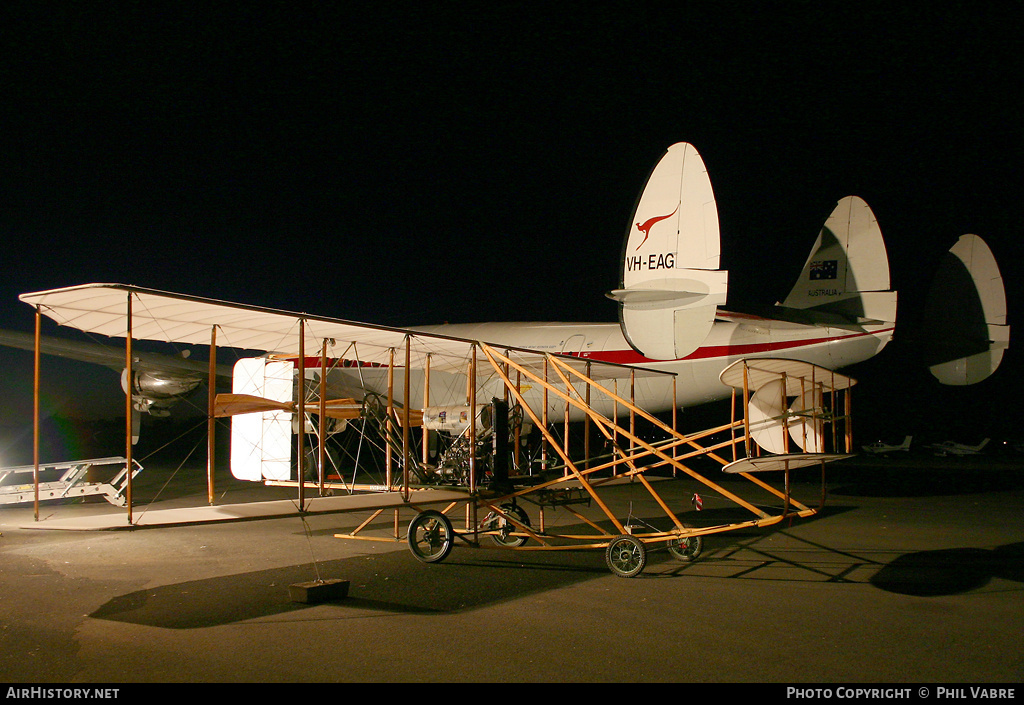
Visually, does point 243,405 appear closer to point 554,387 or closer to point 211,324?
point 211,324

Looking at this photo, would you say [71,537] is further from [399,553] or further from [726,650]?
[726,650]

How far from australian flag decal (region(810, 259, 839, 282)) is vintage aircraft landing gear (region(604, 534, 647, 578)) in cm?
990

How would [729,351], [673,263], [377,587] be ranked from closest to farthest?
[377,587] → [673,263] → [729,351]

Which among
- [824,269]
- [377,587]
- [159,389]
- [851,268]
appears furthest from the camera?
[159,389]

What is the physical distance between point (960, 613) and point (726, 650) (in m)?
2.89

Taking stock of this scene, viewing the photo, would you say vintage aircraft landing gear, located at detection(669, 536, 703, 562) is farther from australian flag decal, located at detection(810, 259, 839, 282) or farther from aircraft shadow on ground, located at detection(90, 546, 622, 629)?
australian flag decal, located at detection(810, 259, 839, 282)

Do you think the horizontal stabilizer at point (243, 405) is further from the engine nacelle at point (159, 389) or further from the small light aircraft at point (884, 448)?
the small light aircraft at point (884, 448)

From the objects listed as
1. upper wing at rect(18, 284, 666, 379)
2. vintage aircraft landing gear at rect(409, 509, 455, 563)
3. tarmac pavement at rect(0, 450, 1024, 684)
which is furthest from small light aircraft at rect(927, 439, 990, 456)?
vintage aircraft landing gear at rect(409, 509, 455, 563)

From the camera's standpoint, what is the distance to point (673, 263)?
884cm

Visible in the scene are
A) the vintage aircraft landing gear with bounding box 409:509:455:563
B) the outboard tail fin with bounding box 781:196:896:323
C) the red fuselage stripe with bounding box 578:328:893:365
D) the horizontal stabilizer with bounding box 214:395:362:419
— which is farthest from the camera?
the red fuselage stripe with bounding box 578:328:893:365

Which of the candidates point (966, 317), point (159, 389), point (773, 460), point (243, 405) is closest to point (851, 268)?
point (966, 317)

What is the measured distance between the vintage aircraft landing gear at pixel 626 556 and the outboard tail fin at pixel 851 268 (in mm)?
9600

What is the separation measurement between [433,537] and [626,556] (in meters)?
2.61

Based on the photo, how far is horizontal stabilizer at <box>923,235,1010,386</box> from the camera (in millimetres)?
16828
